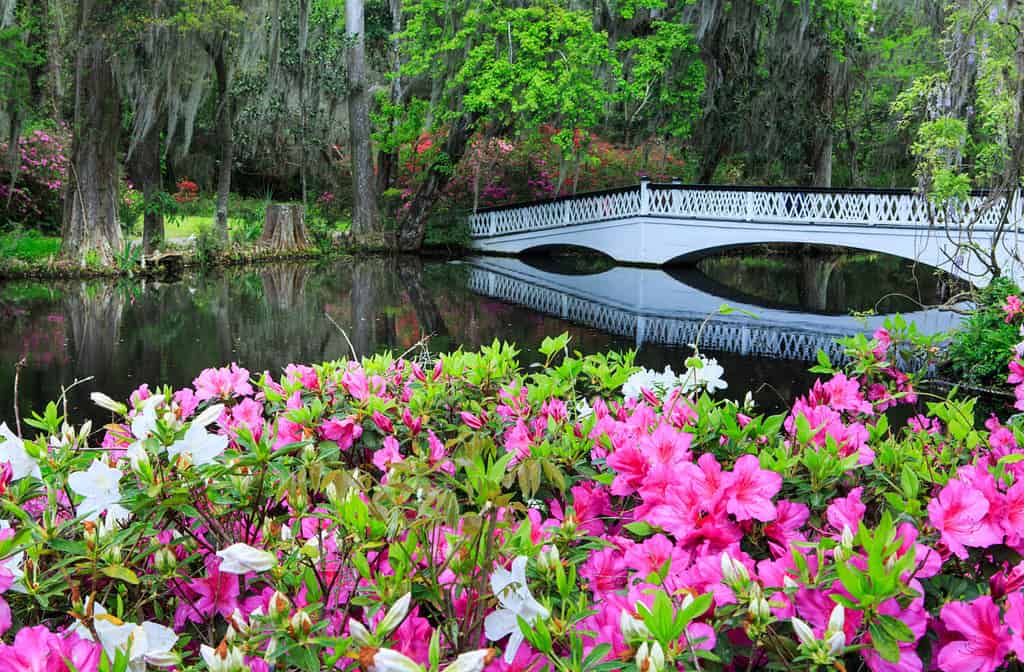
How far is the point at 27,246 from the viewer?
1622cm

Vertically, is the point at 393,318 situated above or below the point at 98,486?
below

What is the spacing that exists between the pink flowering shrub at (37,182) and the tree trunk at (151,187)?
261 centimetres

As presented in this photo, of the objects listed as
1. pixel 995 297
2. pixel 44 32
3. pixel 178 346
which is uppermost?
pixel 44 32

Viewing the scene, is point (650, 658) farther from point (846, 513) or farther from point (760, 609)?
point (846, 513)

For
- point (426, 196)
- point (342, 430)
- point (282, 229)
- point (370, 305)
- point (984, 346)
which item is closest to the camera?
point (342, 430)

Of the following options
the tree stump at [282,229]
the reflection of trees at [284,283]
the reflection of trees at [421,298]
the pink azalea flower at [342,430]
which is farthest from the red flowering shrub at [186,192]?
the pink azalea flower at [342,430]

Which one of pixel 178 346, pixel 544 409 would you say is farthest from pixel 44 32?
pixel 544 409

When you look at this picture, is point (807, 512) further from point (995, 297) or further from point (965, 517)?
point (995, 297)

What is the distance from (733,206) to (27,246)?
1381 centimetres

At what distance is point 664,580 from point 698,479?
0.19 m

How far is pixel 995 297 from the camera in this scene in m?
8.41

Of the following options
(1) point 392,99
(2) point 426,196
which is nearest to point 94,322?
(2) point 426,196

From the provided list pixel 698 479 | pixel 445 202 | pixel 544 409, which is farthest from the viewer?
pixel 445 202

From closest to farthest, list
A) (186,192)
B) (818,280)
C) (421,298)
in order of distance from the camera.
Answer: (421,298) → (818,280) → (186,192)
